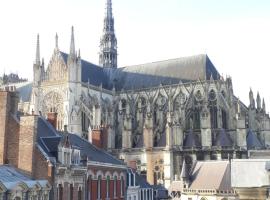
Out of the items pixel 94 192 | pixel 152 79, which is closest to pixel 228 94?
pixel 152 79

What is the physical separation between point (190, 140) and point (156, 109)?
28.9 feet

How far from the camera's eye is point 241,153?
4781 centimetres

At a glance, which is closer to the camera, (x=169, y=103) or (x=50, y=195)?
(x=50, y=195)

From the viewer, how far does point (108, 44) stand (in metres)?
78.6

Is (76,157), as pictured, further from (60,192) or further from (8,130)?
(8,130)

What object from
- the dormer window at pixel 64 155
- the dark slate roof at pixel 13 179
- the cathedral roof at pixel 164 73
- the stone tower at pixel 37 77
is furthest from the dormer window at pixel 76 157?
the cathedral roof at pixel 164 73

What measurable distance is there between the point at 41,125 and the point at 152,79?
39152mm

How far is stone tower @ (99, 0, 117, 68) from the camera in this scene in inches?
3021

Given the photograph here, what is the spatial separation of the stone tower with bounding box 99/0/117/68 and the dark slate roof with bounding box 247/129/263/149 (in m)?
32.9

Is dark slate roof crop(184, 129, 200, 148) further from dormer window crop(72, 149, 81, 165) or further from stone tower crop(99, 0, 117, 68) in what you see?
stone tower crop(99, 0, 117, 68)

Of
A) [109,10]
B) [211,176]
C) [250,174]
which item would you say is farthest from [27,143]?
[109,10]

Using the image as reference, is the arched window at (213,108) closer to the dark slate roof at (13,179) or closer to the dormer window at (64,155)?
the dormer window at (64,155)

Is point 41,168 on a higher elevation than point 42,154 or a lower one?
lower

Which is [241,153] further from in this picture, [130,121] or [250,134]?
[130,121]
